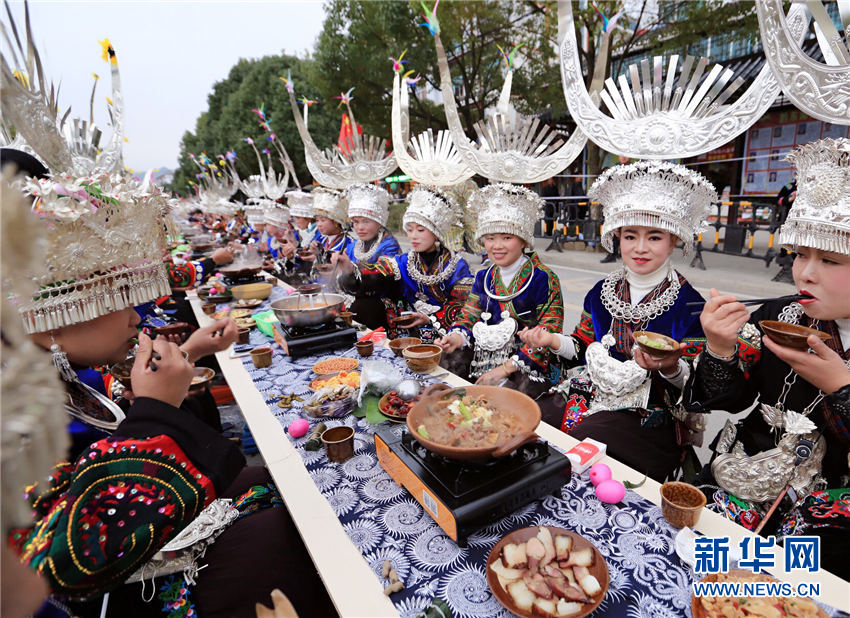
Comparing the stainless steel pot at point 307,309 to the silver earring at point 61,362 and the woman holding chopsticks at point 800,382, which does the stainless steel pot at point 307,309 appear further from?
the woman holding chopsticks at point 800,382

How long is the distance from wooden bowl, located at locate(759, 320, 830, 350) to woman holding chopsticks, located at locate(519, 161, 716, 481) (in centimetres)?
51

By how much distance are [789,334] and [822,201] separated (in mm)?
584

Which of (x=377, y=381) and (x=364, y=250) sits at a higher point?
(x=364, y=250)

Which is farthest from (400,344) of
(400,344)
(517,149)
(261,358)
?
(517,149)

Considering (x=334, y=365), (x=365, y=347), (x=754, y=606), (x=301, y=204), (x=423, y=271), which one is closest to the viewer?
(x=754, y=606)

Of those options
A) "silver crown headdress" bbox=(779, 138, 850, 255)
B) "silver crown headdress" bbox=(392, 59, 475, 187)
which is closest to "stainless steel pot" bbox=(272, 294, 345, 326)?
"silver crown headdress" bbox=(392, 59, 475, 187)

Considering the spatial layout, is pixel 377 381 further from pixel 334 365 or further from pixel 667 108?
pixel 667 108

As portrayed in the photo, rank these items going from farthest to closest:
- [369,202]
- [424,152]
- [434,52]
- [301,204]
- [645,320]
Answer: [434,52] < [301,204] < [369,202] < [424,152] < [645,320]

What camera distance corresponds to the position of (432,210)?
160 inches

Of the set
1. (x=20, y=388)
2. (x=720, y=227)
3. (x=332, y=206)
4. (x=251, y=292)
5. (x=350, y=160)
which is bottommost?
(x=720, y=227)

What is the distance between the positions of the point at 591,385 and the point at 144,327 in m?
4.32

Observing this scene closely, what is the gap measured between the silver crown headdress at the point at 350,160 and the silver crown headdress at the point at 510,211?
2807 mm

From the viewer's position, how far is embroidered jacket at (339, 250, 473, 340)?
4.19 meters

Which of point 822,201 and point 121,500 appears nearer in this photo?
point 121,500
